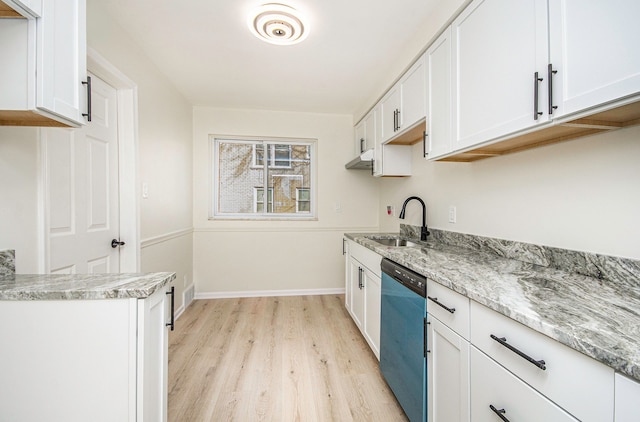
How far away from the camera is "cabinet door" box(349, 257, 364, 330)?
92.1 inches

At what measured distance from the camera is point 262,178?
12.0ft

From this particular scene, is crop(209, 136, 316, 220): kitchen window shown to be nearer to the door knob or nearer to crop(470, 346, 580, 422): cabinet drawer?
the door knob

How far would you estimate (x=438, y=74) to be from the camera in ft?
5.57

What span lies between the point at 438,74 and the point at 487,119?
0.58m

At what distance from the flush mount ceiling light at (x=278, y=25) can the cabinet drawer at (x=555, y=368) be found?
1991 mm

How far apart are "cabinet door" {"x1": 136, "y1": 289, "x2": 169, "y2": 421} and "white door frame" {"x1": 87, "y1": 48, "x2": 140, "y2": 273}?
119 cm

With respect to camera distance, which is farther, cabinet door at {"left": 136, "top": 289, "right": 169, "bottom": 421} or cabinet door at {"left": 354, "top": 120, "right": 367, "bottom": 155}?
cabinet door at {"left": 354, "top": 120, "right": 367, "bottom": 155}

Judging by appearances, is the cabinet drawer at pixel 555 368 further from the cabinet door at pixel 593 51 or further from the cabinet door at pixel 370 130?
the cabinet door at pixel 370 130

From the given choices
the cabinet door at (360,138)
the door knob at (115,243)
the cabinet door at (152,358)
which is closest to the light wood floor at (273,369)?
the cabinet door at (152,358)

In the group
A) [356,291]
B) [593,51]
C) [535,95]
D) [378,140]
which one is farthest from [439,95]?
[356,291]

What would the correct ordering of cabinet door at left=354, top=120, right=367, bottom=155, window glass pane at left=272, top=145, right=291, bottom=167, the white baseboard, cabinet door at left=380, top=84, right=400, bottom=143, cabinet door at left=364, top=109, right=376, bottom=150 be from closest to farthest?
cabinet door at left=380, top=84, right=400, bottom=143
cabinet door at left=364, top=109, right=376, bottom=150
cabinet door at left=354, top=120, right=367, bottom=155
the white baseboard
window glass pane at left=272, top=145, right=291, bottom=167

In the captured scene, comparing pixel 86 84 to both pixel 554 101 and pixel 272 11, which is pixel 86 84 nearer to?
pixel 272 11

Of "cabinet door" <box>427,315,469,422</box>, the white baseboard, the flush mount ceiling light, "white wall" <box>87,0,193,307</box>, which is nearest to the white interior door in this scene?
"white wall" <box>87,0,193,307</box>

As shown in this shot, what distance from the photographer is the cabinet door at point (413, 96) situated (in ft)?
6.22
